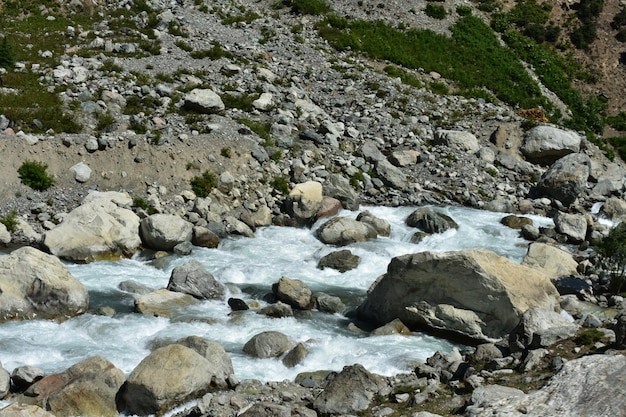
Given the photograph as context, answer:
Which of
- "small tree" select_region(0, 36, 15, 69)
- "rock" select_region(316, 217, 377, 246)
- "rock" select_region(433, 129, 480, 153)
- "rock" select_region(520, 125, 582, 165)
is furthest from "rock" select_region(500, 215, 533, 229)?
"small tree" select_region(0, 36, 15, 69)

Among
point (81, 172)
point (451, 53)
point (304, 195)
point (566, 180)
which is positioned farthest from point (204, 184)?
point (451, 53)

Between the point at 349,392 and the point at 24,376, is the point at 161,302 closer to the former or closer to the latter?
the point at 24,376

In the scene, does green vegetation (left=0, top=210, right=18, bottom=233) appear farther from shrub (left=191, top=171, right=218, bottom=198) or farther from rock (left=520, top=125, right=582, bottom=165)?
rock (left=520, top=125, right=582, bottom=165)

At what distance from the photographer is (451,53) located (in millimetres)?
56469

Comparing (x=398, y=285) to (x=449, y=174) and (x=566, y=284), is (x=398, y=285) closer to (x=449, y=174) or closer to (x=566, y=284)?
Result: (x=566, y=284)

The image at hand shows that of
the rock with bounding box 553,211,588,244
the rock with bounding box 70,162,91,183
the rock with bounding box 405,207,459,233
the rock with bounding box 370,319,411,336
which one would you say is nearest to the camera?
the rock with bounding box 370,319,411,336

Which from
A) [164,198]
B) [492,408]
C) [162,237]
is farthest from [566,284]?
[164,198]

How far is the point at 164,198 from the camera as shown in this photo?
31734 millimetres

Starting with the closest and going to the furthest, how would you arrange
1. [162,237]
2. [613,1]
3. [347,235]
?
[162,237] → [347,235] → [613,1]

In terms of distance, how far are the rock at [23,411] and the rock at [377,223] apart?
19842mm

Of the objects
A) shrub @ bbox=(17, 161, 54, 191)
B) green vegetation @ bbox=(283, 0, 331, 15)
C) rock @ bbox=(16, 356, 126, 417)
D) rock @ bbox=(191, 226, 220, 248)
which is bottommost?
rock @ bbox=(191, 226, 220, 248)

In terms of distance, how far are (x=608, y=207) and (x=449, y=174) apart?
870cm

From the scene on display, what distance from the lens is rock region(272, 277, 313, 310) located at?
76.2 ft

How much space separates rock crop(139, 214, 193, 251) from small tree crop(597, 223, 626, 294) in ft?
55.5
